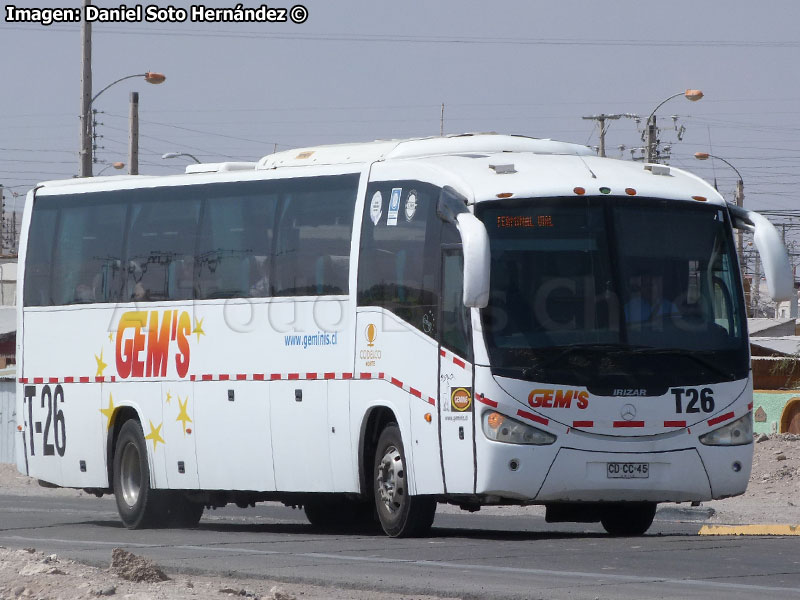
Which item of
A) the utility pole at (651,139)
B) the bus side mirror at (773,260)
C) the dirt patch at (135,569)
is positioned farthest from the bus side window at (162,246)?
the utility pole at (651,139)

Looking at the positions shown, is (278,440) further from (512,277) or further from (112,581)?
(112,581)

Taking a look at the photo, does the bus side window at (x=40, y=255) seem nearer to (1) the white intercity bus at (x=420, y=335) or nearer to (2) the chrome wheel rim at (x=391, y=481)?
(1) the white intercity bus at (x=420, y=335)

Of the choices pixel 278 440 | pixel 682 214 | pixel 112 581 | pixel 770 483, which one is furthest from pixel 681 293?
pixel 770 483

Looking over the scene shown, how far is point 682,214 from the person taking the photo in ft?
47.4

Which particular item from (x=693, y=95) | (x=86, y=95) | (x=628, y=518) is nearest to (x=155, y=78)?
(x=86, y=95)

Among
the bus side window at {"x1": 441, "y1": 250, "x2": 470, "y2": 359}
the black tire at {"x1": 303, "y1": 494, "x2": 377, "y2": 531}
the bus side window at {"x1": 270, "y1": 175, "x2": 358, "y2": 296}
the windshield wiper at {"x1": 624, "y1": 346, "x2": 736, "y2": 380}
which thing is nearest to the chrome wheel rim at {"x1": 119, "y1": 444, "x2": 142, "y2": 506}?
the black tire at {"x1": 303, "y1": 494, "x2": 377, "y2": 531}

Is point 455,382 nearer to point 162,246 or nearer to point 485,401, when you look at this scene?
point 485,401

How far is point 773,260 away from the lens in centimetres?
1389

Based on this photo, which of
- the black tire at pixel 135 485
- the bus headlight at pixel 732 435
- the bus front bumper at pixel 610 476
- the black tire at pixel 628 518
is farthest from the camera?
the black tire at pixel 135 485

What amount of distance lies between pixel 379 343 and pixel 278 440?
195cm

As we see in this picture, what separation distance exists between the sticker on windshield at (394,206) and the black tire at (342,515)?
3.72 m

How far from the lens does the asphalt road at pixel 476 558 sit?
10281 millimetres

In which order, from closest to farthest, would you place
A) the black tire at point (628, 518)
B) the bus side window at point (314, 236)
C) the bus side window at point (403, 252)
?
1. the bus side window at point (403, 252)
2. the black tire at point (628, 518)
3. the bus side window at point (314, 236)

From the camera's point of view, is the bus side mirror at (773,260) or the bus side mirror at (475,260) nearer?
the bus side mirror at (475,260)
